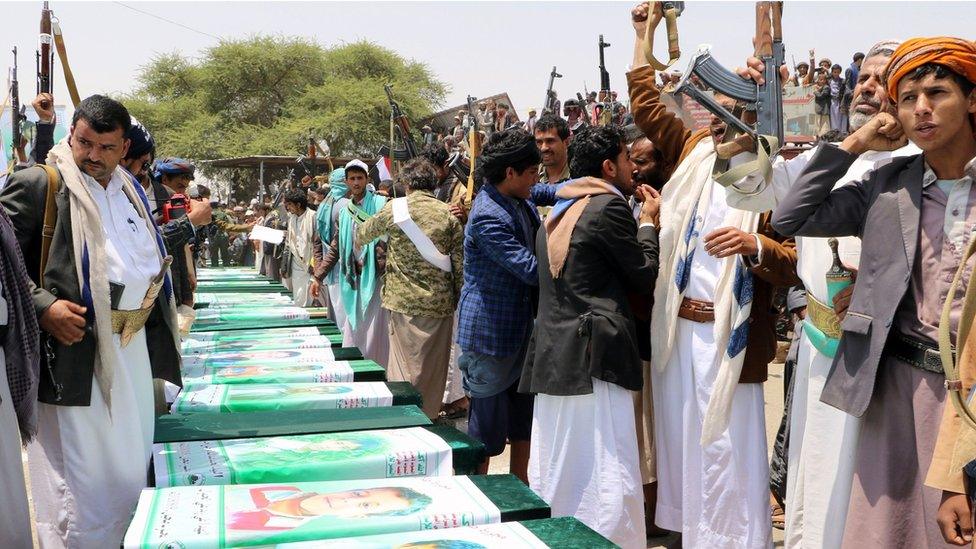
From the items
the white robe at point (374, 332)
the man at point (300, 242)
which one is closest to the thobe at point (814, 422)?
the white robe at point (374, 332)

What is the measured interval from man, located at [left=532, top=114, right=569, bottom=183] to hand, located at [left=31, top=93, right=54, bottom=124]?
2055 millimetres

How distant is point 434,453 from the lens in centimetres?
269

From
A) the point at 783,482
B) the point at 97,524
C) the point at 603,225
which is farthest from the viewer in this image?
the point at 783,482

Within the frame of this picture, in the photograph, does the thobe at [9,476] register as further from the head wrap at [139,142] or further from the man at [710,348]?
the man at [710,348]

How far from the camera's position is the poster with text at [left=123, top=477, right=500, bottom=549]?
6.61 ft

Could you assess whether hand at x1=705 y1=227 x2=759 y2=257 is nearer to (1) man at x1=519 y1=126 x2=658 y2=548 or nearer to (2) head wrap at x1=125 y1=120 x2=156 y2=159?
(1) man at x1=519 y1=126 x2=658 y2=548

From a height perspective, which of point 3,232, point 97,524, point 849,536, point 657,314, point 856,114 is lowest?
point 97,524

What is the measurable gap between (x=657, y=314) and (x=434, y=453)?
3.67 ft

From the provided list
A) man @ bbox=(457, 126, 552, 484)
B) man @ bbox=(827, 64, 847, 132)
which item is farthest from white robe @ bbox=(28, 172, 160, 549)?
man @ bbox=(827, 64, 847, 132)

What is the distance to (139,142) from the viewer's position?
3.98 meters

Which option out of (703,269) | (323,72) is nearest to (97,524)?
(703,269)

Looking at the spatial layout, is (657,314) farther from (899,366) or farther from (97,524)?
(97,524)

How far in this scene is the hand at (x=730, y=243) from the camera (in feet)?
9.48

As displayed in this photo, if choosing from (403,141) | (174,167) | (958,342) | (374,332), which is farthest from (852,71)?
(958,342)
